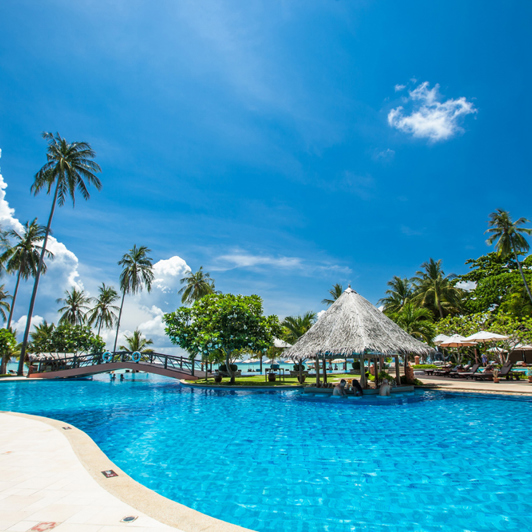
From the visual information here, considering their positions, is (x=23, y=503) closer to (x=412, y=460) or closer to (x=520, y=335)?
(x=412, y=460)

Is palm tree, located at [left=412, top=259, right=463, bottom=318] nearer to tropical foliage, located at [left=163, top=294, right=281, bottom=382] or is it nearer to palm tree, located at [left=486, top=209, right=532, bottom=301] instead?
palm tree, located at [left=486, top=209, right=532, bottom=301]

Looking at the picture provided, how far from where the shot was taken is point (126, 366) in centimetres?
2414

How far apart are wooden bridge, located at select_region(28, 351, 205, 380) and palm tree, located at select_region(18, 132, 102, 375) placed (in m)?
2.62

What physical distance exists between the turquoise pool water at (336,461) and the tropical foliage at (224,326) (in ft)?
20.1

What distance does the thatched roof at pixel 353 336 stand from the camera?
47.8 ft

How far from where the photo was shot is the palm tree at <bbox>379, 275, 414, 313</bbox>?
4062 cm

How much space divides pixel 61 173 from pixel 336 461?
96.0 ft

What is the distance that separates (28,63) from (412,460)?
1693 centimetres

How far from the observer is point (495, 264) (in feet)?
136

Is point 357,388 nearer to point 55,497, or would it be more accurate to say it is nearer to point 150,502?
point 150,502

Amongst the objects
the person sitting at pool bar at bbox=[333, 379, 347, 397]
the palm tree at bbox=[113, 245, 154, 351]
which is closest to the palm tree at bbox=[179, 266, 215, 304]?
the palm tree at bbox=[113, 245, 154, 351]

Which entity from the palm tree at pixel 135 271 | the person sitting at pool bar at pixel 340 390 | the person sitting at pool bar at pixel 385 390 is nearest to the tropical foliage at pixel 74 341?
the palm tree at pixel 135 271

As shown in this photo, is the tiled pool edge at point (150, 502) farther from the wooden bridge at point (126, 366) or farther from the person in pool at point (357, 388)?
the wooden bridge at point (126, 366)

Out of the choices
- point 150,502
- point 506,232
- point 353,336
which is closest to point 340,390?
point 353,336
